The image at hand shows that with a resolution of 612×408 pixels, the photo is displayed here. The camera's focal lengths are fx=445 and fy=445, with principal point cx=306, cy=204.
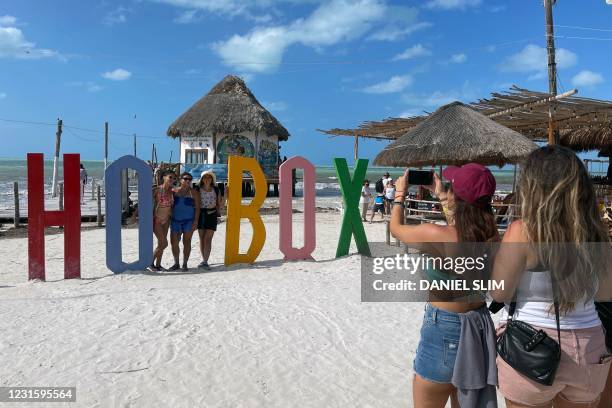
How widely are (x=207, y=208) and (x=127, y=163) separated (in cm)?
131

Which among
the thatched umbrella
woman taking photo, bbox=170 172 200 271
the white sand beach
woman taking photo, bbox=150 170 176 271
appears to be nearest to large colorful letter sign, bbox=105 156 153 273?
woman taking photo, bbox=150 170 176 271

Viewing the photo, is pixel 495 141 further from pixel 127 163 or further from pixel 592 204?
pixel 592 204

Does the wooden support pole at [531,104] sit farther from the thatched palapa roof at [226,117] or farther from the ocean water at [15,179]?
the ocean water at [15,179]

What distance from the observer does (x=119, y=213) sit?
20.6ft

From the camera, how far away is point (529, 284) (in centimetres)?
169

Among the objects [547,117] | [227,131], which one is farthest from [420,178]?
[227,131]

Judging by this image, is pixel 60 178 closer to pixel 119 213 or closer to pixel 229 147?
pixel 229 147

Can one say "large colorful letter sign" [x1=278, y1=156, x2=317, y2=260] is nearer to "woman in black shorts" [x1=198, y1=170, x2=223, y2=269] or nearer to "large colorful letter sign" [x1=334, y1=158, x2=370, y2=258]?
"large colorful letter sign" [x1=334, y1=158, x2=370, y2=258]

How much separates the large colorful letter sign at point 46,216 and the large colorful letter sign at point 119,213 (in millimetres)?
407

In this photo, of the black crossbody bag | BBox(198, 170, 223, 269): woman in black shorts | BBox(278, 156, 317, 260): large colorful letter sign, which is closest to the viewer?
the black crossbody bag

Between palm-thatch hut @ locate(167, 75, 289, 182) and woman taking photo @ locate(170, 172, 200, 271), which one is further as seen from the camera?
palm-thatch hut @ locate(167, 75, 289, 182)

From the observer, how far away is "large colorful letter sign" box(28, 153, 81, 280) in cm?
594

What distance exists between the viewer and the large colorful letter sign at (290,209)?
23.4 ft

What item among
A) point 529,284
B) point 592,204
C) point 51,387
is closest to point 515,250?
point 529,284
